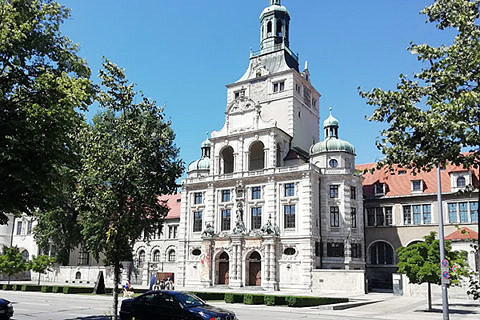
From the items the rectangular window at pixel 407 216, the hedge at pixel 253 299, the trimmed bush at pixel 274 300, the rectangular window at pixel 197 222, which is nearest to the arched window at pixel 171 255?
the rectangular window at pixel 197 222

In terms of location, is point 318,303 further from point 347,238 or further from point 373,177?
point 373,177

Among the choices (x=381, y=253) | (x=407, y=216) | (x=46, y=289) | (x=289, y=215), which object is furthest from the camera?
(x=381, y=253)

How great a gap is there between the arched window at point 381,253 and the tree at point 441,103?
144 feet

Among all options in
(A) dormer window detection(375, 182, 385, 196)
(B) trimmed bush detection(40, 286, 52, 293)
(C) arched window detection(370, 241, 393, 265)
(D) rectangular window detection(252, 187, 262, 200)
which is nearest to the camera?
(B) trimmed bush detection(40, 286, 52, 293)

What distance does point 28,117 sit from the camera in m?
14.2

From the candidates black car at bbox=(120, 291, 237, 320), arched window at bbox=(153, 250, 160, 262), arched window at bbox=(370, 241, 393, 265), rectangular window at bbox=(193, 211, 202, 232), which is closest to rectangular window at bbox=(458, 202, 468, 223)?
arched window at bbox=(370, 241, 393, 265)

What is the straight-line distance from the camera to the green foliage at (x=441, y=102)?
1066cm

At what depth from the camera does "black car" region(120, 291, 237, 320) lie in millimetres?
15812

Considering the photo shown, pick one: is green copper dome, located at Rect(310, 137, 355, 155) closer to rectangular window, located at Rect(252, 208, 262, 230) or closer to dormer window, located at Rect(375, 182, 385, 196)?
dormer window, located at Rect(375, 182, 385, 196)

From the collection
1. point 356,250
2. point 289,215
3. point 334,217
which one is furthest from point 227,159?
point 356,250

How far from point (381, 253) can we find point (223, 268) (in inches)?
767

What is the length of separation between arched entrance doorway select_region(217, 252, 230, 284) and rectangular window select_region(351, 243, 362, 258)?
48.4 ft

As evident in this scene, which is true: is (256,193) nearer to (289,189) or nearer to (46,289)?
(289,189)

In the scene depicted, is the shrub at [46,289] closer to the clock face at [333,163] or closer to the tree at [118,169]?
the tree at [118,169]
